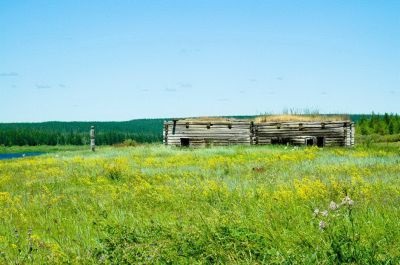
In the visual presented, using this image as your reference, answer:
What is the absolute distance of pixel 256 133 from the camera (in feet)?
125

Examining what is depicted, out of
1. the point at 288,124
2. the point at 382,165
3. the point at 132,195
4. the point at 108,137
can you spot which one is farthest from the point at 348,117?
the point at 108,137

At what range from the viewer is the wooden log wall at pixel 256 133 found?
37000 millimetres

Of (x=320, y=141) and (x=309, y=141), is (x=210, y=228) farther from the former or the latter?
(x=320, y=141)

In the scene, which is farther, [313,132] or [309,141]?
[309,141]

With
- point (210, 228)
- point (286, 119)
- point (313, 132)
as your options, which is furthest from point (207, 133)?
point (210, 228)

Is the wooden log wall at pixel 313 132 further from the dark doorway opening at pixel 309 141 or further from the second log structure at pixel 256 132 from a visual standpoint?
the dark doorway opening at pixel 309 141

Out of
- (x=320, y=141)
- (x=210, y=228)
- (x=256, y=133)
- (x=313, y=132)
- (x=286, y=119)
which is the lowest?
(x=320, y=141)

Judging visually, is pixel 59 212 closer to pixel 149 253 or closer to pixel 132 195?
pixel 132 195

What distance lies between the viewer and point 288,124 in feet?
122

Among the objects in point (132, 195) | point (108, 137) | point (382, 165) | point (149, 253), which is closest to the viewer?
point (149, 253)

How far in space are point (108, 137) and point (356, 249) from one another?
19927 centimetres

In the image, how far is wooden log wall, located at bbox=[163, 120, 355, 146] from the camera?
121 ft

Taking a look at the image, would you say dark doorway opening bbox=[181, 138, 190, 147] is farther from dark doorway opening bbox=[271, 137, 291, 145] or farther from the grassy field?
the grassy field

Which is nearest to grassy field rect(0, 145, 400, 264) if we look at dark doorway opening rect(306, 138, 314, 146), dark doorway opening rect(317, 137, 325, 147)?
dark doorway opening rect(306, 138, 314, 146)
